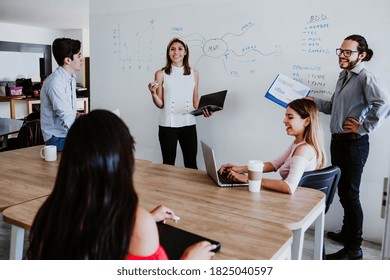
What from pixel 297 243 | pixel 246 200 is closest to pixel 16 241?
pixel 246 200

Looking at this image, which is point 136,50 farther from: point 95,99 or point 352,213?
point 352,213

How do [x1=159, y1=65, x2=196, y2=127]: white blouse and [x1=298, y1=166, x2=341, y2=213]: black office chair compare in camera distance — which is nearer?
[x1=298, y1=166, x2=341, y2=213]: black office chair

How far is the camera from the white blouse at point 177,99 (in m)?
3.06

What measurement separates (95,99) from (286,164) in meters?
2.71

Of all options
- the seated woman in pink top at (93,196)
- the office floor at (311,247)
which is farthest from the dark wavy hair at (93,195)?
the office floor at (311,247)

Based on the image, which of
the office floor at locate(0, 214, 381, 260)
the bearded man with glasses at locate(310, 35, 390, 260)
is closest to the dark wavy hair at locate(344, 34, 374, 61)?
the bearded man with glasses at locate(310, 35, 390, 260)

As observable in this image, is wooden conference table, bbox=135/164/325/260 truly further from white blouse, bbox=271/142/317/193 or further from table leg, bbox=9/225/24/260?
table leg, bbox=9/225/24/260

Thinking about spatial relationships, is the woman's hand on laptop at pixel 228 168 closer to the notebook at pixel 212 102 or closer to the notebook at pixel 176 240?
the notebook at pixel 176 240

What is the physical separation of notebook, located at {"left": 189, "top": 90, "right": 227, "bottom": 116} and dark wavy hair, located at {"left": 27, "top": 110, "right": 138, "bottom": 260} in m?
2.03

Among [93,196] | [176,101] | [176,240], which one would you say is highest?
[176,101]

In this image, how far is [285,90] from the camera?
2.75 meters

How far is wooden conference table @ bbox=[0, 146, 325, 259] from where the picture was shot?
3.96ft

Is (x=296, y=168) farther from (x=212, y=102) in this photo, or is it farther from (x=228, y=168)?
(x=212, y=102)

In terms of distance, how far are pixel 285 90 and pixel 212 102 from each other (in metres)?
0.54
